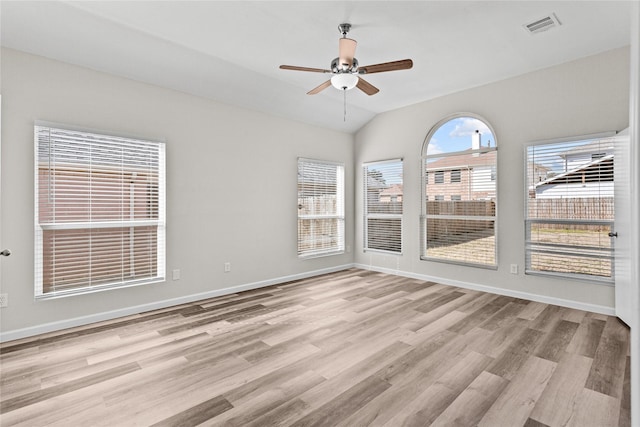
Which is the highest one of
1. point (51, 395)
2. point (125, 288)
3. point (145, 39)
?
point (145, 39)

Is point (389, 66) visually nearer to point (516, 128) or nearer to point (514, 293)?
point (516, 128)

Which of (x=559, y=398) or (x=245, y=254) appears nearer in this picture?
(x=559, y=398)

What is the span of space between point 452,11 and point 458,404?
10.4 ft

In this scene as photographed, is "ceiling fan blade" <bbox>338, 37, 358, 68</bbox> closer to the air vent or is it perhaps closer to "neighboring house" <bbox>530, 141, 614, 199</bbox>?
the air vent

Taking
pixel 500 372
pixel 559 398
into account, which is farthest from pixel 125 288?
pixel 559 398

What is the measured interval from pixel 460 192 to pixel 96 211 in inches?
188

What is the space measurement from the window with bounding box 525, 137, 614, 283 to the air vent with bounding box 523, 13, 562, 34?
4.75 feet

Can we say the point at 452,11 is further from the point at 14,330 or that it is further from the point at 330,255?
the point at 14,330

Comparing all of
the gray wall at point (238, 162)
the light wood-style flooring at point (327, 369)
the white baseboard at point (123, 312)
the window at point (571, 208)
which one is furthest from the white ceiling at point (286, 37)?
the light wood-style flooring at point (327, 369)

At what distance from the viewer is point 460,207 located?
5.09 m

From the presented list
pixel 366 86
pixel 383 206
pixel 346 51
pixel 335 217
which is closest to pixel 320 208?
pixel 335 217

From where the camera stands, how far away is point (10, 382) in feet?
7.93

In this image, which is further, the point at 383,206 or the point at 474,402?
the point at 383,206

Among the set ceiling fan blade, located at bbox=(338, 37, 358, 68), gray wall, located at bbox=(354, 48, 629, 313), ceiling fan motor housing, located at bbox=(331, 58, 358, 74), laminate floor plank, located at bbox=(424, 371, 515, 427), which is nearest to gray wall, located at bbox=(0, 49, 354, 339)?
gray wall, located at bbox=(354, 48, 629, 313)
